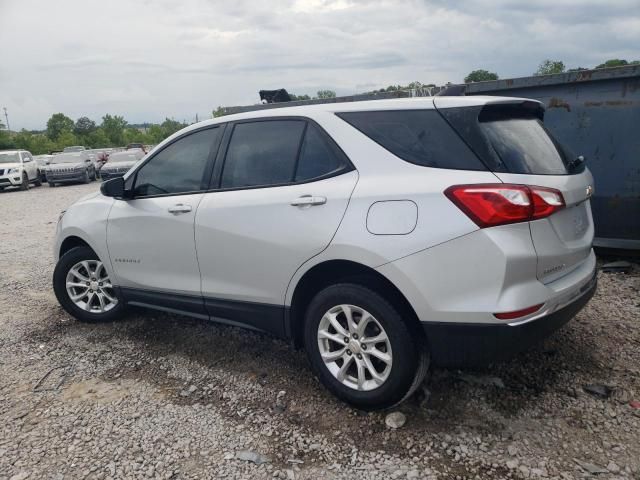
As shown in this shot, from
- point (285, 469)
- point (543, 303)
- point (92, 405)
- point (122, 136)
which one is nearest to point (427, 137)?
point (543, 303)

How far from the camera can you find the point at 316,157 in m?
3.09

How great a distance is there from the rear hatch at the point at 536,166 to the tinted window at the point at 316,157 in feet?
2.09

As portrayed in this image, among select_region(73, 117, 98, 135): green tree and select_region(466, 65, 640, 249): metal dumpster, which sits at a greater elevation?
select_region(73, 117, 98, 135): green tree

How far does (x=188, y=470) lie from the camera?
2.62 metres

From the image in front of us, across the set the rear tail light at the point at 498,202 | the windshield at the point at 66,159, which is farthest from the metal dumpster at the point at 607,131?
the windshield at the point at 66,159

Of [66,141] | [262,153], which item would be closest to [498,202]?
[262,153]

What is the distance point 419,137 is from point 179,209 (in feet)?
5.81

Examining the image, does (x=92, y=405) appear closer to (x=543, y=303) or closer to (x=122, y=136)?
(x=543, y=303)

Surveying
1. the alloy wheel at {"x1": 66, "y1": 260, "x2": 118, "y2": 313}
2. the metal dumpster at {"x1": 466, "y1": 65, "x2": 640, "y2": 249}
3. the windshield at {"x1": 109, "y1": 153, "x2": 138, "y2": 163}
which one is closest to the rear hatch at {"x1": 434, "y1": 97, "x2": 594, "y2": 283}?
the metal dumpster at {"x1": 466, "y1": 65, "x2": 640, "y2": 249}

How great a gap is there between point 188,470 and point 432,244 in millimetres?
1669

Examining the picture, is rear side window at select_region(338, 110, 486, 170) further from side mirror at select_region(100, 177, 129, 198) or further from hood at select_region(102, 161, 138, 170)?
hood at select_region(102, 161, 138, 170)

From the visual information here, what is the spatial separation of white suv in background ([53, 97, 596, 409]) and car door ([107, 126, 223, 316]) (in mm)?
18

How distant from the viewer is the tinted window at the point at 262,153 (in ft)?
10.6

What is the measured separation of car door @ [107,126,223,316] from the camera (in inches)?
144
